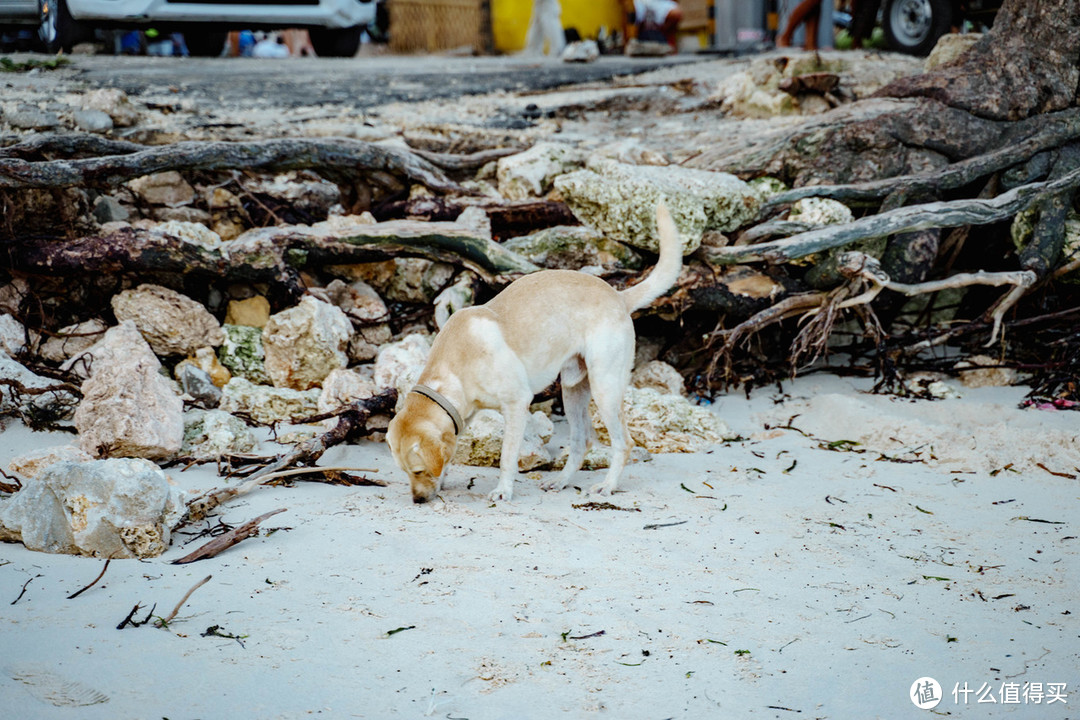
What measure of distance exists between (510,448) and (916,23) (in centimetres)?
1093

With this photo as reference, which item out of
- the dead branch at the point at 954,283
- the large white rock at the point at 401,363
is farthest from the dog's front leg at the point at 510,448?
the dead branch at the point at 954,283

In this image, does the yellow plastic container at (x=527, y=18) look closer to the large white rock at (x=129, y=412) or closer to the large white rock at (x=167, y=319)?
the large white rock at (x=167, y=319)

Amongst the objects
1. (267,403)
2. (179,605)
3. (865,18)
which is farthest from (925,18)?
(179,605)

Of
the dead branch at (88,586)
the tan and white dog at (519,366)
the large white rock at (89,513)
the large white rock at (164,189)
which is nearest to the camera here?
the dead branch at (88,586)

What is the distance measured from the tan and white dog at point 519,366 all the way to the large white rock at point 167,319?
1990mm

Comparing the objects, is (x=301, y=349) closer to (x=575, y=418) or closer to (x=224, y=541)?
(x=575, y=418)

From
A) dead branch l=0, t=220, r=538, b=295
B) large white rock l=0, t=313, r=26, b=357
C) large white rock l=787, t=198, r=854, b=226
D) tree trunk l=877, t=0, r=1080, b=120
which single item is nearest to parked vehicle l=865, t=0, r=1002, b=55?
tree trunk l=877, t=0, r=1080, b=120

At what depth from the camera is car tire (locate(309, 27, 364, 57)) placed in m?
13.1

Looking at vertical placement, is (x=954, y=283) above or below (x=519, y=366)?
above

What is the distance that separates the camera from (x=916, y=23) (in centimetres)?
1243

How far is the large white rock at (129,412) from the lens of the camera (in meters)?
4.38

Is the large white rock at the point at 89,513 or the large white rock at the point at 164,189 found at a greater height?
the large white rock at the point at 164,189

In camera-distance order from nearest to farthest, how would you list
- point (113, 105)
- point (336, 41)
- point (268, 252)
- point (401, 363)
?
point (401, 363)
point (268, 252)
point (113, 105)
point (336, 41)

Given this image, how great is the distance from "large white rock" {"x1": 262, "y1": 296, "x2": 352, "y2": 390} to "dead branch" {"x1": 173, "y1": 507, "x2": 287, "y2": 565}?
6.72ft
